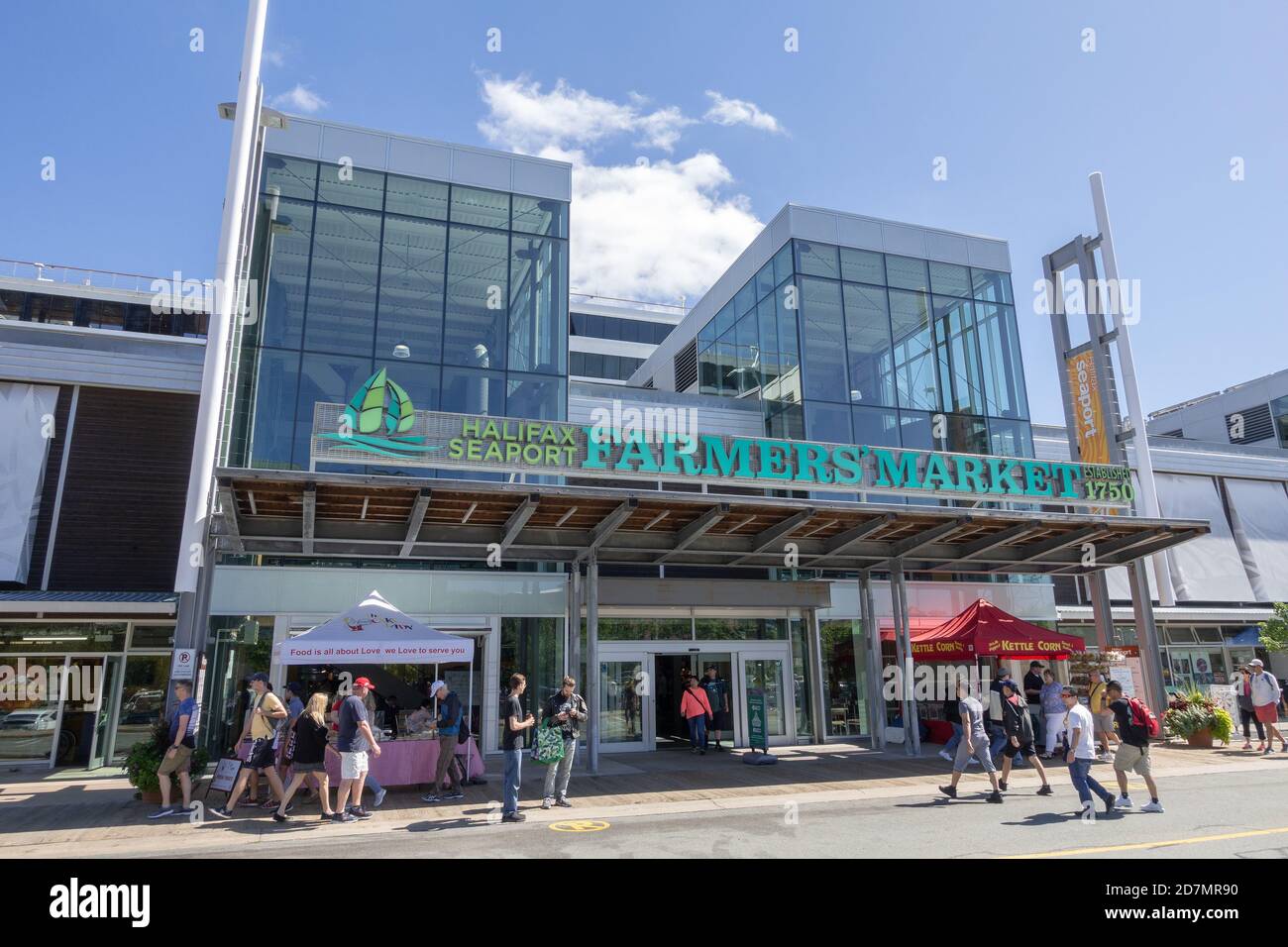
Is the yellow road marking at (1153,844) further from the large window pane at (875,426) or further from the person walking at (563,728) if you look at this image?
the large window pane at (875,426)

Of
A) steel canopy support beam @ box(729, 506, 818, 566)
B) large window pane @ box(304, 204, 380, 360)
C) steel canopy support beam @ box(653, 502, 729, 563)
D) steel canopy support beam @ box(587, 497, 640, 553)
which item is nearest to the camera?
steel canopy support beam @ box(587, 497, 640, 553)

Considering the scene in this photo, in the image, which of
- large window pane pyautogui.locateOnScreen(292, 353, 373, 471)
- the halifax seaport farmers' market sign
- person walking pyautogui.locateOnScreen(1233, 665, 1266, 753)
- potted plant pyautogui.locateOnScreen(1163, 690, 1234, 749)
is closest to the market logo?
the halifax seaport farmers' market sign

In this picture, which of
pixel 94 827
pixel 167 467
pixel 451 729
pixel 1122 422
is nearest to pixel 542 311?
pixel 167 467

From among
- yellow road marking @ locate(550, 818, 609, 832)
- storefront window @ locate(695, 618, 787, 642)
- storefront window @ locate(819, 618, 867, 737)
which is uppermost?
storefront window @ locate(695, 618, 787, 642)

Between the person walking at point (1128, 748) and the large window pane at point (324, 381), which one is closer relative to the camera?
the person walking at point (1128, 748)

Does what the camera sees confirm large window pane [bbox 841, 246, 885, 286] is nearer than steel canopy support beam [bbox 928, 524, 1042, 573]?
No

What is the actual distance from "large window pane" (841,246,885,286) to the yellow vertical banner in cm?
552

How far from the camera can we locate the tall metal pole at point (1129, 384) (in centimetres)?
1866

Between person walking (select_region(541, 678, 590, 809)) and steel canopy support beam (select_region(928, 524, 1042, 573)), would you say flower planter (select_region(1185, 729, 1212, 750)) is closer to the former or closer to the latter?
steel canopy support beam (select_region(928, 524, 1042, 573))

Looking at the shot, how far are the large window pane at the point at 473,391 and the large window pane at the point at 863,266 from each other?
10.3 meters

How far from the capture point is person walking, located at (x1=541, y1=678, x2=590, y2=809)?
1088 centimetres

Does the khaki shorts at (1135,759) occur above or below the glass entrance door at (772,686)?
below

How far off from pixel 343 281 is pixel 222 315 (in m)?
5.64

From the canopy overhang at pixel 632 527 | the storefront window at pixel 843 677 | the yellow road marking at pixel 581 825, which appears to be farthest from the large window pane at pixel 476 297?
the yellow road marking at pixel 581 825
